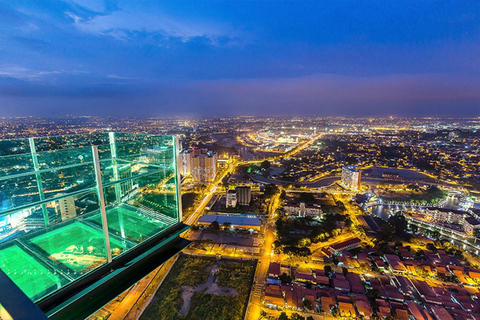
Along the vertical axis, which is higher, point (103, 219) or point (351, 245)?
point (103, 219)

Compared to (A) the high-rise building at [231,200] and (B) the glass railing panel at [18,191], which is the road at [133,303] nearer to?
(B) the glass railing panel at [18,191]

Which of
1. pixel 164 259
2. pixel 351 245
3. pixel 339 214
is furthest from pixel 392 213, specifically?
pixel 164 259

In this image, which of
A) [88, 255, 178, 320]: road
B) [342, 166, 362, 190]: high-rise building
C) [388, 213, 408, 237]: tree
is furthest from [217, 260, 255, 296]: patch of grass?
[342, 166, 362, 190]: high-rise building

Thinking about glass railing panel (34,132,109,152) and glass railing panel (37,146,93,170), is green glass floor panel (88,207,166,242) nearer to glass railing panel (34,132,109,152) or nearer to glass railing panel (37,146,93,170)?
glass railing panel (37,146,93,170)

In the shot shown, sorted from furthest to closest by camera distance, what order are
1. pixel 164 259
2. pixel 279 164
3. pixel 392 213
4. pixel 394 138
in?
pixel 394 138, pixel 279 164, pixel 392 213, pixel 164 259

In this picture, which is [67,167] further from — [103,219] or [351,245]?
[351,245]
